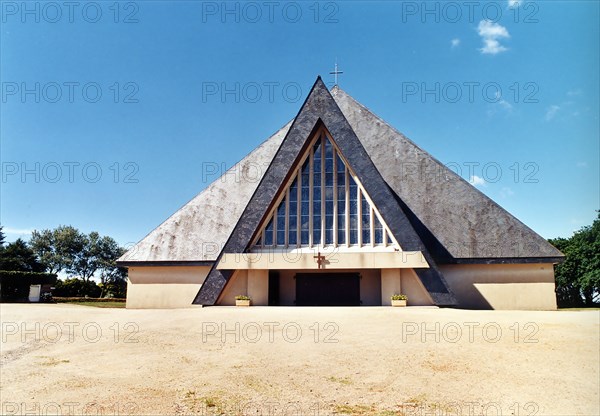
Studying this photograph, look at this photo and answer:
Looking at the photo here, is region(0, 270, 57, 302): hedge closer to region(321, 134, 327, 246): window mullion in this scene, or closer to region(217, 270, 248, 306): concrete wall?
region(217, 270, 248, 306): concrete wall

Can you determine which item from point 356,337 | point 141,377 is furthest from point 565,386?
point 141,377

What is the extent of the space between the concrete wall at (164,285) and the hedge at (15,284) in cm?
1384

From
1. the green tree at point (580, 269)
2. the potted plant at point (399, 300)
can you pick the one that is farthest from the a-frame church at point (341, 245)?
the green tree at point (580, 269)

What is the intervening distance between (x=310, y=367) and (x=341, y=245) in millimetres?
13330

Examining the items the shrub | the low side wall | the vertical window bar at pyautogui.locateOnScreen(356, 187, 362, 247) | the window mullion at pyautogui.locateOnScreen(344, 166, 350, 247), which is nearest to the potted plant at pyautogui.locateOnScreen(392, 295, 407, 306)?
the low side wall

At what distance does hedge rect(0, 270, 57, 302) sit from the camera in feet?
108

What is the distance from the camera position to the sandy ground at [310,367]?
25.8ft

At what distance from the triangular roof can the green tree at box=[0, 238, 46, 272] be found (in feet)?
143

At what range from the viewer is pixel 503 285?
2353cm

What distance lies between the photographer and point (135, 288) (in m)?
25.8

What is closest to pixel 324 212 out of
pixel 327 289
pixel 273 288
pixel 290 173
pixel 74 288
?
pixel 290 173

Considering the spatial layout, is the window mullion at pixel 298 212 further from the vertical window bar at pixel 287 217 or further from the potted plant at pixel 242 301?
the potted plant at pixel 242 301

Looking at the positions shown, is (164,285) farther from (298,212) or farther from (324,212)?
(324,212)

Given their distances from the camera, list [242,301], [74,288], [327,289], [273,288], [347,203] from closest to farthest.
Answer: [242,301] → [347,203] → [327,289] → [273,288] → [74,288]
